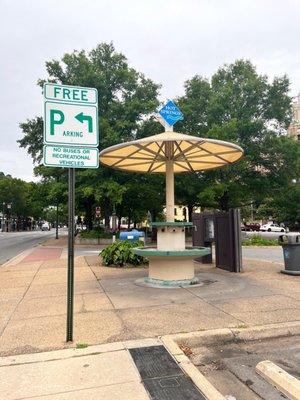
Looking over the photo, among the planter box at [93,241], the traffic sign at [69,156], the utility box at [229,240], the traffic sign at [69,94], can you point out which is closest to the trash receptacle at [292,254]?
the utility box at [229,240]

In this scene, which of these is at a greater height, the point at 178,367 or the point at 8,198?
the point at 8,198

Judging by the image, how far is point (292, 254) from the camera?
1052 centimetres

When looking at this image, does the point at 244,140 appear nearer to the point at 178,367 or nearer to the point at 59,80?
the point at 59,80

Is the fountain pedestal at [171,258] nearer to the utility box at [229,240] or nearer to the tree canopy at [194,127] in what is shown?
the utility box at [229,240]

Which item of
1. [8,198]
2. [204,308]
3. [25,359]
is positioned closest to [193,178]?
[204,308]

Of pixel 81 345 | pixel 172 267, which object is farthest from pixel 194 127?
pixel 81 345

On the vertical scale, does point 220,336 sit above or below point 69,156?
below

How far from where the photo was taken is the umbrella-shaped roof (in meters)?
8.84

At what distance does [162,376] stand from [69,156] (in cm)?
292

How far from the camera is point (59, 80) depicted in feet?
103

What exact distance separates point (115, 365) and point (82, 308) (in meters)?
2.77

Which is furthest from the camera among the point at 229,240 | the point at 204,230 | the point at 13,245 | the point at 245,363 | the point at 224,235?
the point at 13,245

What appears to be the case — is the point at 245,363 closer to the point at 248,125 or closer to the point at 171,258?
the point at 171,258

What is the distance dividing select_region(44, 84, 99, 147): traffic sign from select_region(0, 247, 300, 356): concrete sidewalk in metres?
2.66
